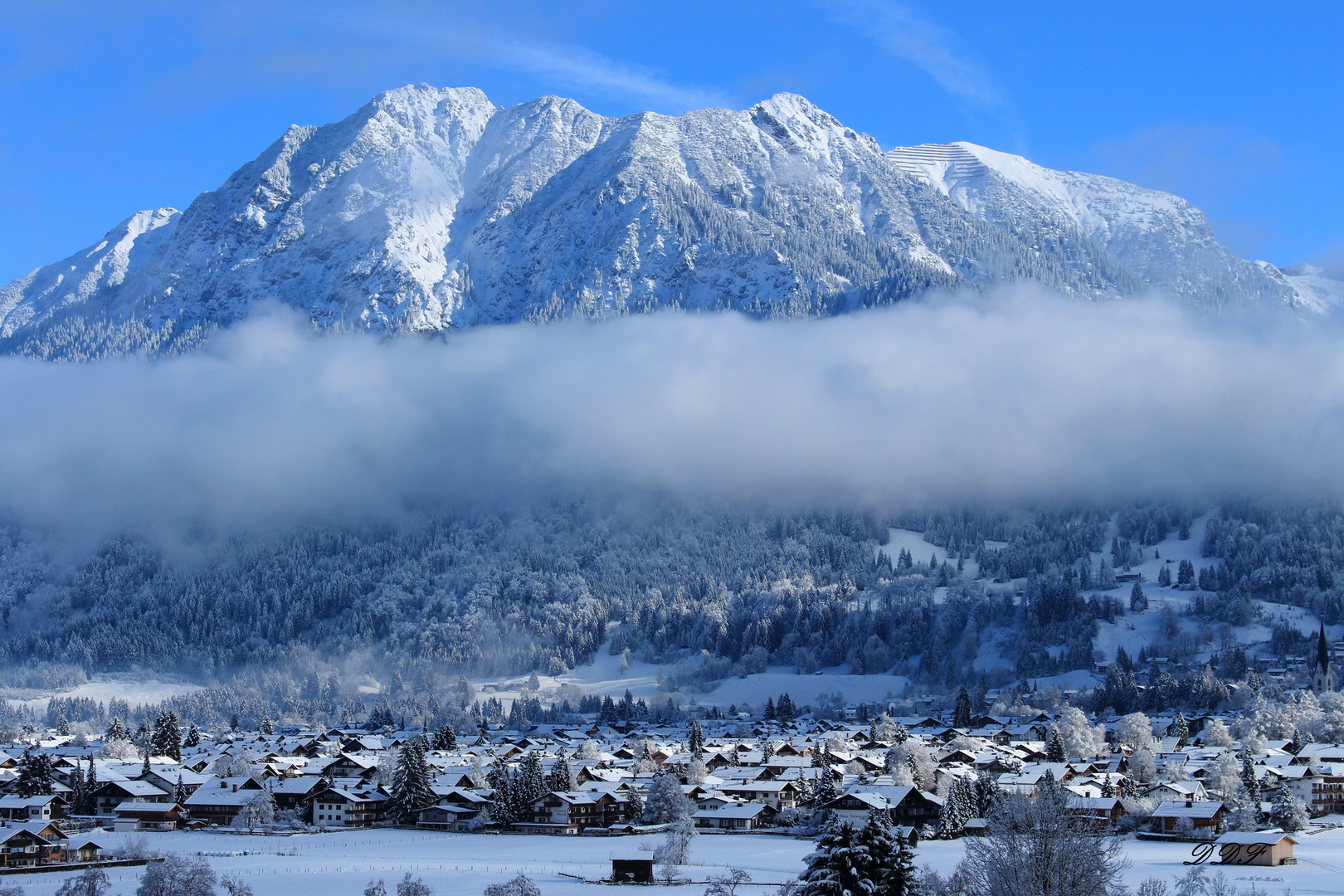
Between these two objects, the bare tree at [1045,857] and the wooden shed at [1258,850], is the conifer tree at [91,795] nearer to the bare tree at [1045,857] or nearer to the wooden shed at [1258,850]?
the wooden shed at [1258,850]

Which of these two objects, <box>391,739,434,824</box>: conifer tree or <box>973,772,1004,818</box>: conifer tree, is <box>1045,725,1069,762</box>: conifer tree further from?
<box>391,739,434,824</box>: conifer tree

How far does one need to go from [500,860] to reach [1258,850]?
49.4m

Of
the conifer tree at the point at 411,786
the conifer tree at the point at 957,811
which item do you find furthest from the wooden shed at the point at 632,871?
the conifer tree at the point at 411,786

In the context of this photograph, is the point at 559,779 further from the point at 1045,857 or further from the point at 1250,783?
the point at 1045,857

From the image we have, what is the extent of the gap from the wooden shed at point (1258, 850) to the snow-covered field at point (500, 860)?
1326 millimetres

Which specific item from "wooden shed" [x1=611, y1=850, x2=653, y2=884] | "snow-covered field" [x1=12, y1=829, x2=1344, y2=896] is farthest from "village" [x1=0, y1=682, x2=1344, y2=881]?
"snow-covered field" [x1=12, y1=829, x2=1344, y2=896]

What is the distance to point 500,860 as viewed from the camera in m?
96.0

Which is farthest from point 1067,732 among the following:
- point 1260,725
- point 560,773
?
point 560,773

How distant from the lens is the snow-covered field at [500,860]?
8256 cm

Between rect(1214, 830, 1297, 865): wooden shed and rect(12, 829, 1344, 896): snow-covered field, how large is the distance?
1.33m

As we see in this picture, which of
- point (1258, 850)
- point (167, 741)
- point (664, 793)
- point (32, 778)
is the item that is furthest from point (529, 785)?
point (167, 741)

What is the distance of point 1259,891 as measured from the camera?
7488cm

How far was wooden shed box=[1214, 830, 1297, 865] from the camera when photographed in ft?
297

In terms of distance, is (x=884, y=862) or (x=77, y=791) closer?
(x=884, y=862)
